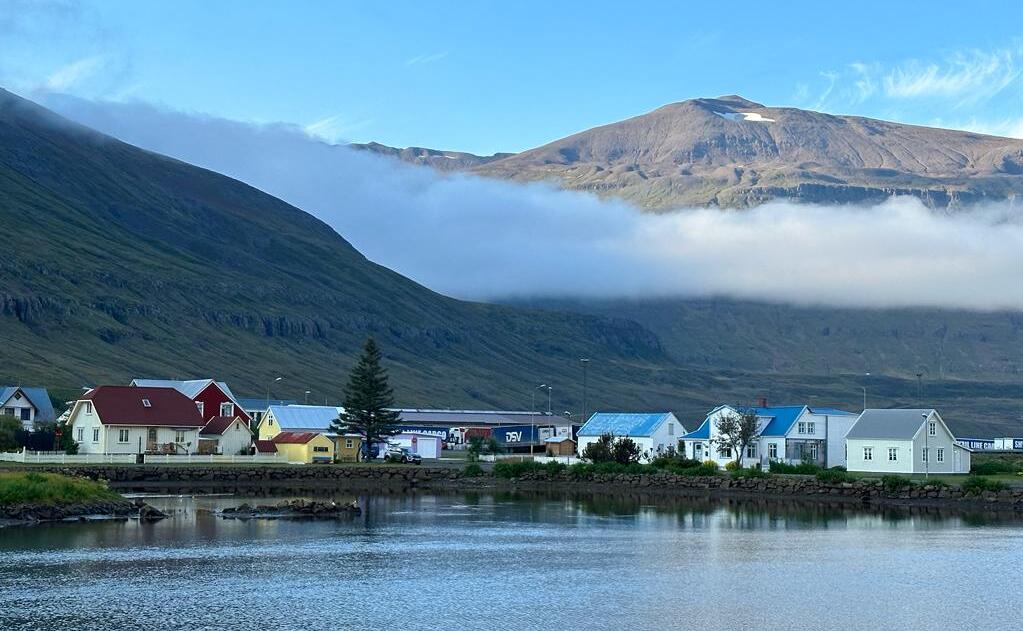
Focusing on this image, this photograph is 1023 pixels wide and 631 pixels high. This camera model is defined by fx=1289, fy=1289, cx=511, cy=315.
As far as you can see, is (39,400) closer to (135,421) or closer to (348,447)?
(135,421)

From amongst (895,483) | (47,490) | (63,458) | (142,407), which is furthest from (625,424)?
(47,490)

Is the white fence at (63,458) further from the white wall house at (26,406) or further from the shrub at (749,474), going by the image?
the shrub at (749,474)

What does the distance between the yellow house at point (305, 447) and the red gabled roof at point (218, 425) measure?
341cm

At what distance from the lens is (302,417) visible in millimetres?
108375

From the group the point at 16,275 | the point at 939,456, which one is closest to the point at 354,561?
the point at 939,456

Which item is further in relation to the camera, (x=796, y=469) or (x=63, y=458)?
(x=796, y=469)

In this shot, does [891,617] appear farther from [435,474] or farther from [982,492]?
[435,474]

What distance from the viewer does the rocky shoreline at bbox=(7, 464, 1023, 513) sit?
243 ft

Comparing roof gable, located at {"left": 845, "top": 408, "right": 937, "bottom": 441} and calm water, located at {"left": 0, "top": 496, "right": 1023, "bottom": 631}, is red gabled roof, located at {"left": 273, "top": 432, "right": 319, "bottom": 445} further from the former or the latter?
roof gable, located at {"left": 845, "top": 408, "right": 937, "bottom": 441}

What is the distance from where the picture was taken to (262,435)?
108938 millimetres

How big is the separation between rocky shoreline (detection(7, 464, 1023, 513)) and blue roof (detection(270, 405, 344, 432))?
1228 centimetres

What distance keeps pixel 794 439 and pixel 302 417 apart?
133 ft

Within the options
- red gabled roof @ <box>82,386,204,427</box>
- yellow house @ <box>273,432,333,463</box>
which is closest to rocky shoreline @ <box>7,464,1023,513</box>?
yellow house @ <box>273,432,333,463</box>

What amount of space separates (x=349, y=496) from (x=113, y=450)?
2271 centimetres
